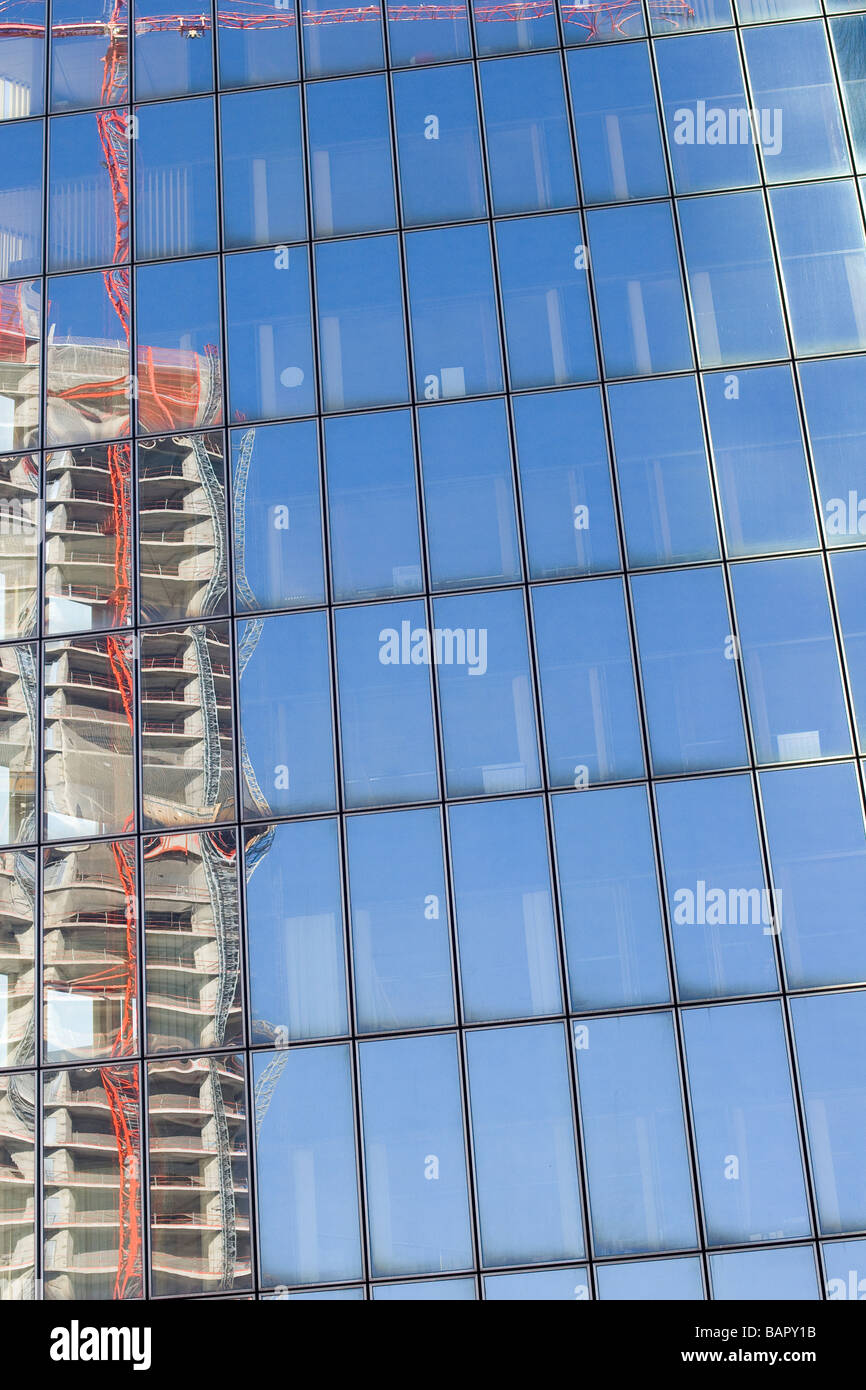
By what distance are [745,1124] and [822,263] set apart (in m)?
12.2

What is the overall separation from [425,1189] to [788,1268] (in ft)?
15.1

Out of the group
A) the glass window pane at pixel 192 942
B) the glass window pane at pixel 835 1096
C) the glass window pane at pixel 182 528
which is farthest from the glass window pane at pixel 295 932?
the glass window pane at pixel 835 1096

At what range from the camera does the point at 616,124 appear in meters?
20.5

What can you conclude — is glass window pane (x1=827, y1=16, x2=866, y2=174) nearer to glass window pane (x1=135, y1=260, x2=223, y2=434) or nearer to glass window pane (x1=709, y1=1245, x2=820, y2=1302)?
glass window pane (x1=135, y1=260, x2=223, y2=434)

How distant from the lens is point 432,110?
20719 mm

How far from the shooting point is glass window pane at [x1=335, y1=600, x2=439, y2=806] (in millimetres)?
18438

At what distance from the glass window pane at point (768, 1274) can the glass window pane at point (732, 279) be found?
12076 millimetres

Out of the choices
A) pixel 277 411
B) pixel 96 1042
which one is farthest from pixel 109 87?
pixel 96 1042

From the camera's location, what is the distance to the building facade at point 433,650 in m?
17.2

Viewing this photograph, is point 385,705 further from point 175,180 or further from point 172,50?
point 172,50

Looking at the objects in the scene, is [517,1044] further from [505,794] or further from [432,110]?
[432,110]

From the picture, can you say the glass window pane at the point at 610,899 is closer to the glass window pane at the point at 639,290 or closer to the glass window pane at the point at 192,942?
the glass window pane at the point at 192,942

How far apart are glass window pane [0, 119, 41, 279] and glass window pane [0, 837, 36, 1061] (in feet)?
30.3
